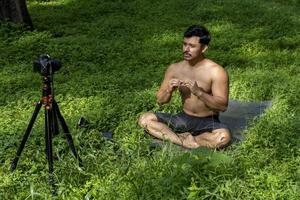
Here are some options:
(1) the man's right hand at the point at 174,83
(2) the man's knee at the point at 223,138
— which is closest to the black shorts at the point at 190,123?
(2) the man's knee at the point at 223,138

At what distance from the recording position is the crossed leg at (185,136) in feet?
21.4

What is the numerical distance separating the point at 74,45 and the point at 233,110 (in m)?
5.57

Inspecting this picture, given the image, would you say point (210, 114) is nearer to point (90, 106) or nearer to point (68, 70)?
point (90, 106)

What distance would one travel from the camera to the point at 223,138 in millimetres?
6520

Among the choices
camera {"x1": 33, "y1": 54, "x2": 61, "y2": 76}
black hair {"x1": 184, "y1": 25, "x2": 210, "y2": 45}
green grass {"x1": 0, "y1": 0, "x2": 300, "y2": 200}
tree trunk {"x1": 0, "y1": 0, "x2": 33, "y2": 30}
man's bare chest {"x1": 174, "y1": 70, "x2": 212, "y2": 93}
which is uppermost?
camera {"x1": 33, "y1": 54, "x2": 61, "y2": 76}

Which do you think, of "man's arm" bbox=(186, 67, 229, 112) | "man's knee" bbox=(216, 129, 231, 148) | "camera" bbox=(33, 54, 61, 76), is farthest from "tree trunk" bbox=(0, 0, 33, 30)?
"camera" bbox=(33, 54, 61, 76)

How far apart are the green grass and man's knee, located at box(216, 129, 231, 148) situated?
11cm

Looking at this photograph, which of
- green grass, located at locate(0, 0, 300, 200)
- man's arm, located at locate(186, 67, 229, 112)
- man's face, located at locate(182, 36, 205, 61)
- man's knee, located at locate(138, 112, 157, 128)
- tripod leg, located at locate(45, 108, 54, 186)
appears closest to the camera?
green grass, located at locate(0, 0, 300, 200)

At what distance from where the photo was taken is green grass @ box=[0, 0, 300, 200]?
519 cm

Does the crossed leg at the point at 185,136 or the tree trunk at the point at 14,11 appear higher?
the tree trunk at the point at 14,11

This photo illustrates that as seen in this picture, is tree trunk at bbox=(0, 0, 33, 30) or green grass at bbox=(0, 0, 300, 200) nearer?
green grass at bbox=(0, 0, 300, 200)

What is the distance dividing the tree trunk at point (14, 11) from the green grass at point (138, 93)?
53cm

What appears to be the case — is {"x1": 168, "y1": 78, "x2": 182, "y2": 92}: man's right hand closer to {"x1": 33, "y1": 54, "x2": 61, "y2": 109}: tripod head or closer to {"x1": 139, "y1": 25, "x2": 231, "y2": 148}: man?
{"x1": 139, "y1": 25, "x2": 231, "y2": 148}: man

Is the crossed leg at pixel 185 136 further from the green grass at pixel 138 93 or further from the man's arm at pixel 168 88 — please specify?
the man's arm at pixel 168 88
